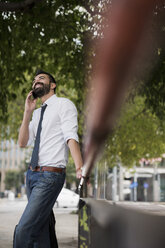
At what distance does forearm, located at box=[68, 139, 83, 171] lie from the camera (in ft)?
9.15

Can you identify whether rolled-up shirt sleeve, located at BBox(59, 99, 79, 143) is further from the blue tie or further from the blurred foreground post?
the blurred foreground post

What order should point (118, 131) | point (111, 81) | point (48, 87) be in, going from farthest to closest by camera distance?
point (118, 131) → point (48, 87) → point (111, 81)

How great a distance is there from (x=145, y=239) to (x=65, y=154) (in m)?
1.55

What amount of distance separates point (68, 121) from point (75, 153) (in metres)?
0.30

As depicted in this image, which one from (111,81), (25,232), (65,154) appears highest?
(111,81)

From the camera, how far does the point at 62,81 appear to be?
37.7 feet

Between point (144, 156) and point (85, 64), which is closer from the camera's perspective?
point (85, 64)

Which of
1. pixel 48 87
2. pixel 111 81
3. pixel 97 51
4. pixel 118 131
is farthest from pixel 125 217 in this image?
pixel 118 131

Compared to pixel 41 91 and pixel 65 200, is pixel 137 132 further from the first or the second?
pixel 65 200

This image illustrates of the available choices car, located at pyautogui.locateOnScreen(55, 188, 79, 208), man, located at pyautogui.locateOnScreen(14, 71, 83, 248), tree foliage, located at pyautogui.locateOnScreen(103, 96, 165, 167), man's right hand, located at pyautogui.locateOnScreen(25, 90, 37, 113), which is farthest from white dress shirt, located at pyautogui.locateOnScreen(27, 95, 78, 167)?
car, located at pyautogui.locateOnScreen(55, 188, 79, 208)

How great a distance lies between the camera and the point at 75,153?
2.84 metres

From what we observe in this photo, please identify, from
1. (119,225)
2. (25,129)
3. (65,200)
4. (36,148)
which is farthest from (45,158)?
(65,200)

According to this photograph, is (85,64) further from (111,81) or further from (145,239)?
(145,239)

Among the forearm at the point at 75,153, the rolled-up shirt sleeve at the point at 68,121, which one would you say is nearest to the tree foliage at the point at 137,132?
the rolled-up shirt sleeve at the point at 68,121
